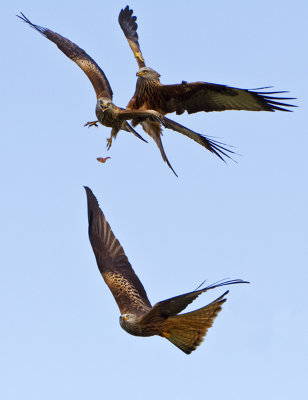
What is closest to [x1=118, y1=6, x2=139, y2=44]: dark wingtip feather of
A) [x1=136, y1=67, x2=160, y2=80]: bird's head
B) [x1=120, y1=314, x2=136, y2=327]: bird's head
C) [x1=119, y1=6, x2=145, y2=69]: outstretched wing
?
[x1=119, y1=6, x2=145, y2=69]: outstretched wing

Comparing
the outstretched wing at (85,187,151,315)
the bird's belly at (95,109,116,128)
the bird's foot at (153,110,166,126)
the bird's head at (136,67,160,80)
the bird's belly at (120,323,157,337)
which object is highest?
the bird's head at (136,67,160,80)

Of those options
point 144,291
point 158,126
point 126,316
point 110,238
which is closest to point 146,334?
point 126,316

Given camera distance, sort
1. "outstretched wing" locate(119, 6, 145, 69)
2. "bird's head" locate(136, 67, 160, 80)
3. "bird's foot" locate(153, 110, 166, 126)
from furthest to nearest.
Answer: "outstretched wing" locate(119, 6, 145, 69), "bird's head" locate(136, 67, 160, 80), "bird's foot" locate(153, 110, 166, 126)

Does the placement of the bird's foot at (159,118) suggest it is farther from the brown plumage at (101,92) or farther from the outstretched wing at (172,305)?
the outstretched wing at (172,305)

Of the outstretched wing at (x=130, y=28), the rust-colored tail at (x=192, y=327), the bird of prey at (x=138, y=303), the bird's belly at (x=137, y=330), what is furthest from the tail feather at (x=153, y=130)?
the bird's belly at (x=137, y=330)

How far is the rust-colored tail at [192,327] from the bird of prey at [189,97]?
8.48 ft

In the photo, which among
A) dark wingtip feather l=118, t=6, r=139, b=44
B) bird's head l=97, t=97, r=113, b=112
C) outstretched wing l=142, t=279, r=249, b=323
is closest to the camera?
outstretched wing l=142, t=279, r=249, b=323

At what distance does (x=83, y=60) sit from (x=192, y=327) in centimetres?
462

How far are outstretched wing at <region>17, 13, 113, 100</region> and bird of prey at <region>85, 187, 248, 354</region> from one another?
50.8 inches

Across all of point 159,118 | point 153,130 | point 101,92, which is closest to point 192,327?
point 159,118

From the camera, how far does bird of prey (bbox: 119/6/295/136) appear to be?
13.5m

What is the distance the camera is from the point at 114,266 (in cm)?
1379

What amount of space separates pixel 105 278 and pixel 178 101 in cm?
242

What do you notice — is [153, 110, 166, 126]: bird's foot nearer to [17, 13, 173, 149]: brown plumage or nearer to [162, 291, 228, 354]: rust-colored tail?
[17, 13, 173, 149]: brown plumage
